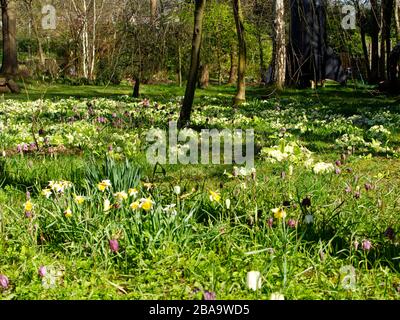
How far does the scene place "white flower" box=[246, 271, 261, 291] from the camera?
2.76m

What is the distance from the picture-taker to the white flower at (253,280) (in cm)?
276

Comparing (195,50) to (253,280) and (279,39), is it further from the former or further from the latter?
(253,280)

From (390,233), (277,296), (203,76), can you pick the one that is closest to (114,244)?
(277,296)

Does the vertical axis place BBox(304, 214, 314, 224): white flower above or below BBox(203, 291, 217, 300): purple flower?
above

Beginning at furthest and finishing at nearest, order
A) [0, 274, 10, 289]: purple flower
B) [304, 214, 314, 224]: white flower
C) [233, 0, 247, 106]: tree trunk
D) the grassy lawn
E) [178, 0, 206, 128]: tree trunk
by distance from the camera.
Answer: [233, 0, 247, 106]: tree trunk
[178, 0, 206, 128]: tree trunk
[304, 214, 314, 224]: white flower
the grassy lawn
[0, 274, 10, 289]: purple flower

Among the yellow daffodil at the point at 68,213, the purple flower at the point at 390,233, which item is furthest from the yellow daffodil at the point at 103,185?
the purple flower at the point at 390,233

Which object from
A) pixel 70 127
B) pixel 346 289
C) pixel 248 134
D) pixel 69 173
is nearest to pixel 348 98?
pixel 248 134

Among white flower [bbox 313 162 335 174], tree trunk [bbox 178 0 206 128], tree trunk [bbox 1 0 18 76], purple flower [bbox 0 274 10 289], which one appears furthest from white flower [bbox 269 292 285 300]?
tree trunk [bbox 1 0 18 76]

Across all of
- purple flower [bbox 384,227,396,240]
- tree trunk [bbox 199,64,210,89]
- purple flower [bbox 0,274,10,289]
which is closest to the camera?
purple flower [bbox 0,274,10,289]

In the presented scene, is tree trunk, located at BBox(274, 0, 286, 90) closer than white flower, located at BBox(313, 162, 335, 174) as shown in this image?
No

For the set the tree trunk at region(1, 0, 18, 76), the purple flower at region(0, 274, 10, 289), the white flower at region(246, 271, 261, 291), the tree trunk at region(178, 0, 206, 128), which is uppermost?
the tree trunk at region(1, 0, 18, 76)

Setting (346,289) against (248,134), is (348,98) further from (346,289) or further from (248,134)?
(346,289)

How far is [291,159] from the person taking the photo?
6.53 m

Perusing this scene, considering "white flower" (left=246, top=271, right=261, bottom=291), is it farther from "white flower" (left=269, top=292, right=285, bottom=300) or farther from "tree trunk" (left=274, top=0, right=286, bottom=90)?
"tree trunk" (left=274, top=0, right=286, bottom=90)
